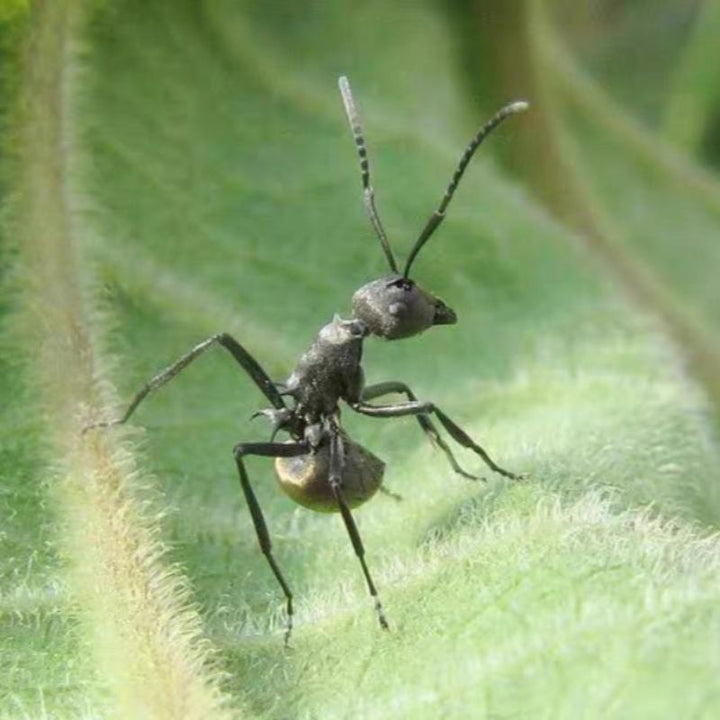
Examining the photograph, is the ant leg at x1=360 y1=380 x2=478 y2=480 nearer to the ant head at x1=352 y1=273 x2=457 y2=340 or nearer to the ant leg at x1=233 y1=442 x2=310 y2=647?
the ant head at x1=352 y1=273 x2=457 y2=340

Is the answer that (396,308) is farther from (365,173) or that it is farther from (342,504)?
(342,504)

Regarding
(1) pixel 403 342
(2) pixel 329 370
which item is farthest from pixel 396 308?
(1) pixel 403 342

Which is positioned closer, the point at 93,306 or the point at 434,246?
the point at 93,306

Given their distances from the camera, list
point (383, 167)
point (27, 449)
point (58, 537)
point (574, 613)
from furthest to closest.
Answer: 1. point (383, 167)
2. point (27, 449)
3. point (58, 537)
4. point (574, 613)

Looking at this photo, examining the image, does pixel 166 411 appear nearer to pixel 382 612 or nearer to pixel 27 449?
pixel 27 449

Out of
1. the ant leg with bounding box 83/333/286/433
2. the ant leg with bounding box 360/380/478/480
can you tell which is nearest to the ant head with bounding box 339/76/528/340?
the ant leg with bounding box 360/380/478/480

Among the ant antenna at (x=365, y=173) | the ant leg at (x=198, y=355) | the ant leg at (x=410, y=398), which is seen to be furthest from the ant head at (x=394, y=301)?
the ant leg at (x=198, y=355)

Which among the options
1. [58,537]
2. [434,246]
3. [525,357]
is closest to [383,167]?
[434,246]
